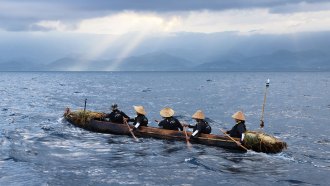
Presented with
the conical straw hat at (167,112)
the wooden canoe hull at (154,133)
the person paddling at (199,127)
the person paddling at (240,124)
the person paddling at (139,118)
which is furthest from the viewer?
the person paddling at (139,118)

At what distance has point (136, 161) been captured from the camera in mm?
20797

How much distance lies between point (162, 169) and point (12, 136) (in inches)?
514

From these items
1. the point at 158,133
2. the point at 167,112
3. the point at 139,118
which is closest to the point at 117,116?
the point at 139,118

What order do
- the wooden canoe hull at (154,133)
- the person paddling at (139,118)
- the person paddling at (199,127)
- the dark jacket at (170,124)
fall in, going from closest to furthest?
the wooden canoe hull at (154,133) → the person paddling at (199,127) → the dark jacket at (170,124) → the person paddling at (139,118)

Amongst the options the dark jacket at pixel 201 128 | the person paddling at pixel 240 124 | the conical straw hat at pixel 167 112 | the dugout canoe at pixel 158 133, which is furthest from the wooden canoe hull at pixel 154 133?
Answer: the conical straw hat at pixel 167 112

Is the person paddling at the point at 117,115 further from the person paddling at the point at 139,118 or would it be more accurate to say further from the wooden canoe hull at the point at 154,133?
the person paddling at the point at 139,118

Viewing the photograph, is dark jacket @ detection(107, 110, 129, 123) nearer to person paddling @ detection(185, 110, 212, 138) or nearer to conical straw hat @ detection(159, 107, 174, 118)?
conical straw hat @ detection(159, 107, 174, 118)

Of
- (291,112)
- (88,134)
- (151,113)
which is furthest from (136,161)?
(291,112)

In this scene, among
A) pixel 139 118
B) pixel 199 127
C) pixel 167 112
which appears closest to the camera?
pixel 199 127

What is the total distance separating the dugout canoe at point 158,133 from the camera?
2228 cm

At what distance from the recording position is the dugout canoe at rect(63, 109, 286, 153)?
22.3m

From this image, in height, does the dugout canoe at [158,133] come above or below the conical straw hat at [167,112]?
below

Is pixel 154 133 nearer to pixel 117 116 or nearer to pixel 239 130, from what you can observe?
pixel 117 116

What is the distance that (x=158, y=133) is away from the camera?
1031 inches
